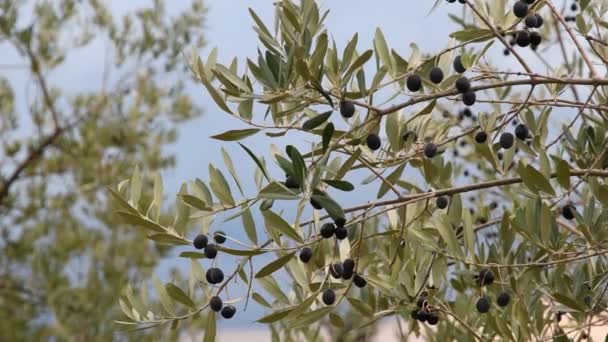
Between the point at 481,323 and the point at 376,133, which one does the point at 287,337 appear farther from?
the point at 376,133

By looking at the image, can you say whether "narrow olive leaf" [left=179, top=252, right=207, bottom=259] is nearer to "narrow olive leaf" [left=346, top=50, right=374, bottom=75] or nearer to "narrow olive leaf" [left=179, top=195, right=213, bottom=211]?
"narrow olive leaf" [left=179, top=195, right=213, bottom=211]

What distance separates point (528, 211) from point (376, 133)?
1.02 ft

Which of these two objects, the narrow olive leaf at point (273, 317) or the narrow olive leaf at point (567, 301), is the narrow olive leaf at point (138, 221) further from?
the narrow olive leaf at point (567, 301)

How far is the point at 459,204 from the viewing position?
4.99 feet

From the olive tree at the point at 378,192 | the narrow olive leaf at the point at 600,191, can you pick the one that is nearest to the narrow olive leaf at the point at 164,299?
the olive tree at the point at 378,192

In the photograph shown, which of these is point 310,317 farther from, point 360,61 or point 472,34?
point 472,34

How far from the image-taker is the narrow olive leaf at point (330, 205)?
1215 millimetres

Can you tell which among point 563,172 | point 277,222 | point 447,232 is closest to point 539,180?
point 563,172

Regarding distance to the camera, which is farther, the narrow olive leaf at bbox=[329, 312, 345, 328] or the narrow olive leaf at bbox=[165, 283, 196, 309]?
the narrow olive leaf at bbox=[329, 312, 345, 328]

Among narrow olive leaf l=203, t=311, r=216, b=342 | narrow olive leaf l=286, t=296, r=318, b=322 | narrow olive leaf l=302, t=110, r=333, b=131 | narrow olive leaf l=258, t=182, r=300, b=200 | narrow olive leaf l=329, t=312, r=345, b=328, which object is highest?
narrow olive leaf l=302, t=110, r=333, b=131

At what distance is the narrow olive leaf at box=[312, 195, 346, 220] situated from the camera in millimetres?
1215

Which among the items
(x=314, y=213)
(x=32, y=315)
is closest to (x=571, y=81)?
(x=314, y=213)

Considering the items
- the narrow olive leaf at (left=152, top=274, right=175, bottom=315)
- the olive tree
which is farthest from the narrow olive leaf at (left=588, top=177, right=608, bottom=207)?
the narrow olive leaf at (left=152, top=274, right=175, bottom=315)

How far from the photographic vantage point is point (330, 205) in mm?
1224
